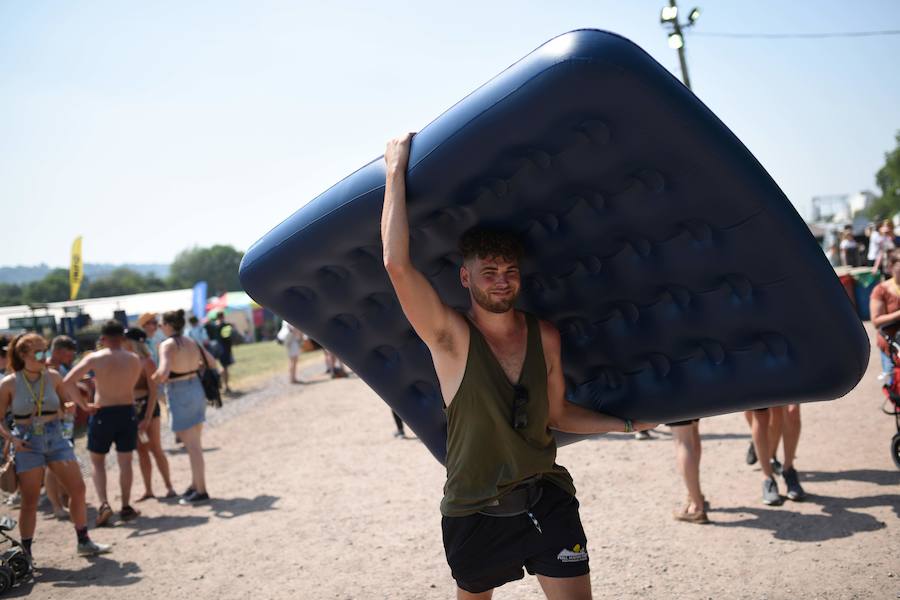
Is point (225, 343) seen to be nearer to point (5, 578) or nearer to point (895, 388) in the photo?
point (5, 578)

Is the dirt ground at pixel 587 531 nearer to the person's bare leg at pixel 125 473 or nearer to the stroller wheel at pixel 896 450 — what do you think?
the stroller wheel at pixel 896 450

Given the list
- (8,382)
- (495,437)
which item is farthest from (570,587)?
(8,382)

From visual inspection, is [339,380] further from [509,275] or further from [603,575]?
[509,275]

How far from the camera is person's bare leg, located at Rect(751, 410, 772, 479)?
5527 millimetres

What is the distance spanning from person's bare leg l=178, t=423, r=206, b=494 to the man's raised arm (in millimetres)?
5676

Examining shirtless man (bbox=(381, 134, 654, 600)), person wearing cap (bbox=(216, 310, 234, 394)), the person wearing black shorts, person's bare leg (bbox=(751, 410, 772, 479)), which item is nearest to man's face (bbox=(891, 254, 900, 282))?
person's bare leg (bbox=(751, 410, 772, 479))

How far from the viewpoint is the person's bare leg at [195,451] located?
7793 millimetres

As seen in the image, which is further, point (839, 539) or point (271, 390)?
point (271, 390)

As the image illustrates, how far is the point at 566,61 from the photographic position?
88.7 inches

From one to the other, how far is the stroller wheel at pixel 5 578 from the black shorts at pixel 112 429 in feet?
5.76

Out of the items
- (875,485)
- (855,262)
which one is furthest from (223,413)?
(855,262)

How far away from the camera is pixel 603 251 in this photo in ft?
9.87

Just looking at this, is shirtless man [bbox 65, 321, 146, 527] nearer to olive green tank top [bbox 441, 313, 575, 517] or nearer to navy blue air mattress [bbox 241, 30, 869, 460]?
navy blue air mattress [bbox 241, 30, 869, 460]

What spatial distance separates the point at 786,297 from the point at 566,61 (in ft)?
3.71
